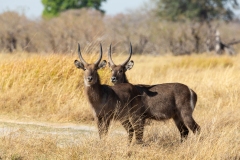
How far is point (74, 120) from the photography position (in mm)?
11578

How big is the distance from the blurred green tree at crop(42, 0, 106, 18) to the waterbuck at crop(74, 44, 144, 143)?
5060 cm

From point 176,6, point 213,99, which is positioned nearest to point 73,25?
point 176,6

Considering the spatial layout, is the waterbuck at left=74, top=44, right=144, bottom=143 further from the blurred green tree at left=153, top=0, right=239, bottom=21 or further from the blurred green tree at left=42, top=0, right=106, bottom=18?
the blurred green tree at left=42, top=0, right=106, bottom=18

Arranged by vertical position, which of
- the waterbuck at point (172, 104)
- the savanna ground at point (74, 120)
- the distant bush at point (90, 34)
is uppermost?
the waterbuck at point (172, 104)

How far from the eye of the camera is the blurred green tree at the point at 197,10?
43.6m

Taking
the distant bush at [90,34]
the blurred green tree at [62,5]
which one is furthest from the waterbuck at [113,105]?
the blurred green tree at [62,5]

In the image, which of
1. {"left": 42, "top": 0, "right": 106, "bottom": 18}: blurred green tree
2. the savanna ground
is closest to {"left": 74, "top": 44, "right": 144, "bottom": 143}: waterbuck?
the savanna ground

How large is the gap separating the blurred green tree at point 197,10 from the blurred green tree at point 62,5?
16169 millimetres

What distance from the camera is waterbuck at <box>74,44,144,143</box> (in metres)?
9.04

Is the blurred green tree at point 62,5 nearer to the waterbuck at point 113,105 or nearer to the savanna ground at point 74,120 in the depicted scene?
the savanna ground at point 74,120

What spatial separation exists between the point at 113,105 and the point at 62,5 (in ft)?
170

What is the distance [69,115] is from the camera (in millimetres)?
11625

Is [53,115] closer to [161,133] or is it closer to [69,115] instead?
[69,115]

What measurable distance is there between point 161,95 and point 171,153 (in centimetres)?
141
